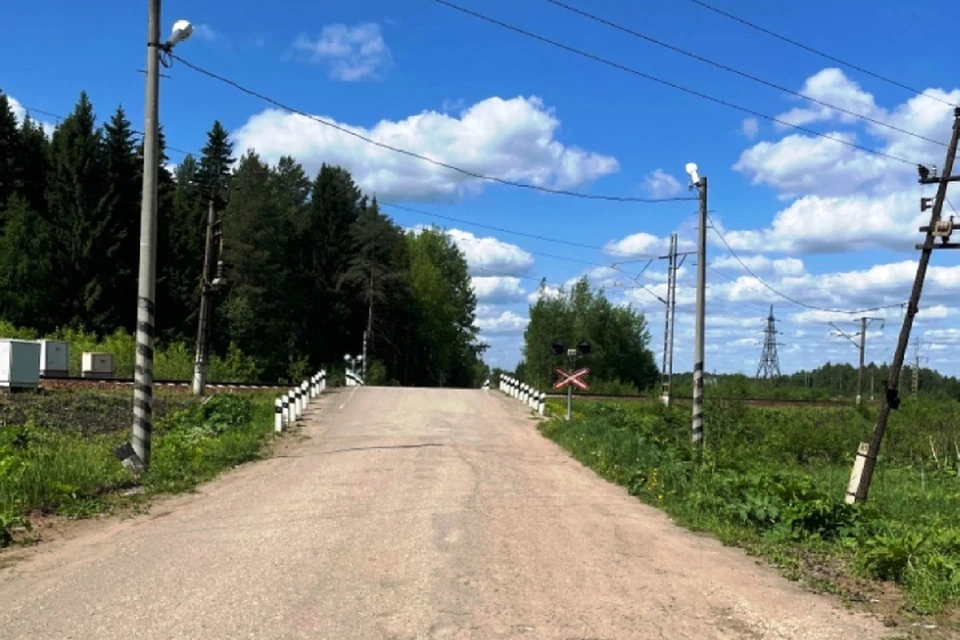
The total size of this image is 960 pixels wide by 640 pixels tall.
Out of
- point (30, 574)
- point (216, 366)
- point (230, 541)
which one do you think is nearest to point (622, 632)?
Answer: point (230, 541)

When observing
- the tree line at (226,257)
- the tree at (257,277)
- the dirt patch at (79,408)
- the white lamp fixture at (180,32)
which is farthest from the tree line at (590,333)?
the white lamp fixture at (180,32)

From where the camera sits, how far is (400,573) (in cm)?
790

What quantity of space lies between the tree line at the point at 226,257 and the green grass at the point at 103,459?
15.1 m

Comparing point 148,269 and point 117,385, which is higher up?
point 148,269

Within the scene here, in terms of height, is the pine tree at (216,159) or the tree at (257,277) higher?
the pine tree at (216,159)

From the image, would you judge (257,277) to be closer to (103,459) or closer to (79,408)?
(79,408)

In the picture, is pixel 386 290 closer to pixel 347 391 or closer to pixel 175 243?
pixel 175 243

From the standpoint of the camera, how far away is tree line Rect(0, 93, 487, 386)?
55344 millimetres

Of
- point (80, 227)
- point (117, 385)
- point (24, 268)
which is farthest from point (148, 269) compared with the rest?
point (80, 227)

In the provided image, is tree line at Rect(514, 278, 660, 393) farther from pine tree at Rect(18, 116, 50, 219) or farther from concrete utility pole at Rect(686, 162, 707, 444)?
concrete utility pole at Rect(686, 162, 707, 444)

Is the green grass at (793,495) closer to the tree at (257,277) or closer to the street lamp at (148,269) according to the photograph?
the street lamp at (148,269)

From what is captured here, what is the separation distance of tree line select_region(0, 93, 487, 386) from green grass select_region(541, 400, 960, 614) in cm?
2188

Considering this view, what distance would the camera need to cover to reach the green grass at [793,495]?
29.0ft

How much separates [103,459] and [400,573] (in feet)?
29.7
